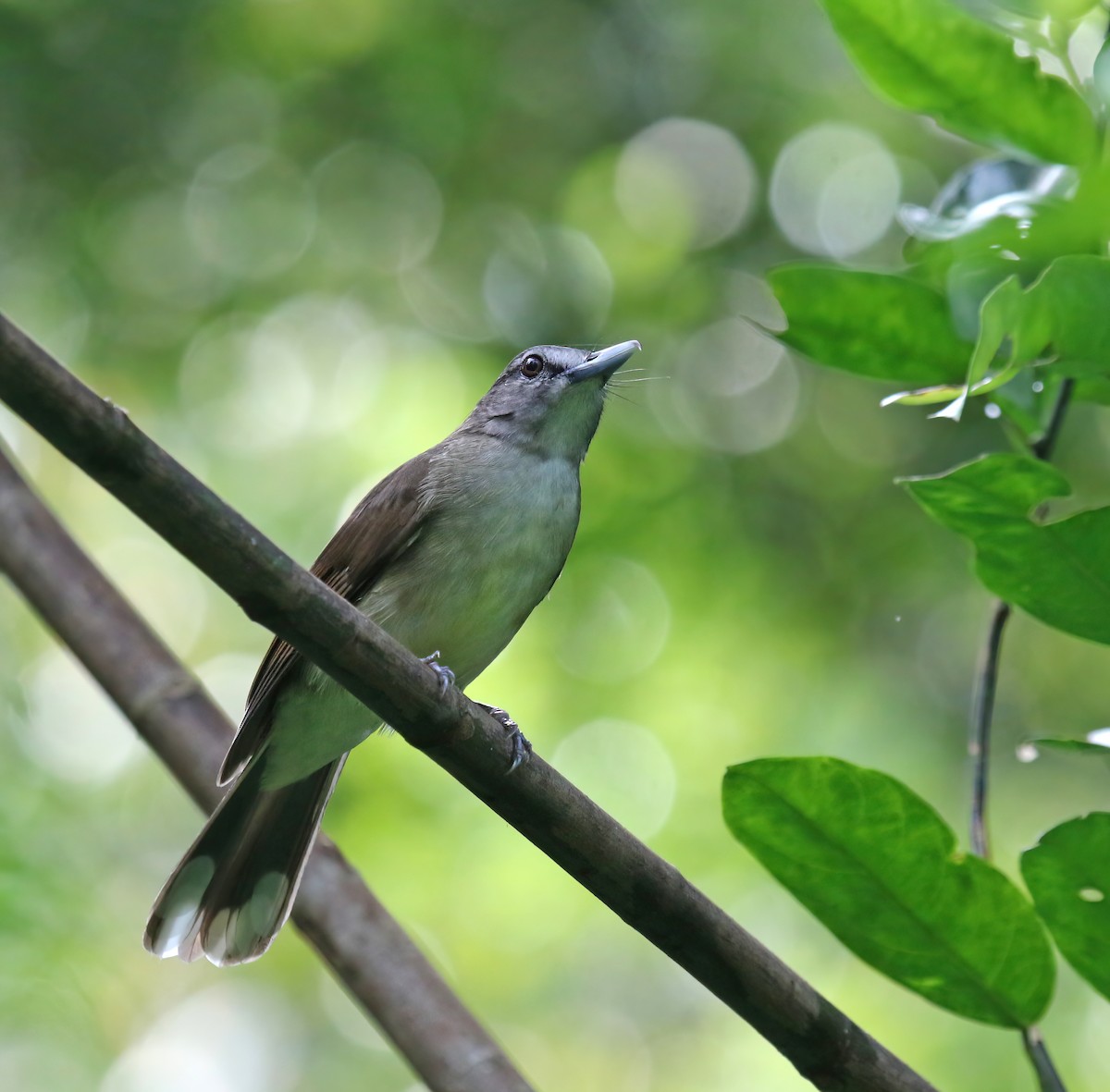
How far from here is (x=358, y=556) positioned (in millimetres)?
3664

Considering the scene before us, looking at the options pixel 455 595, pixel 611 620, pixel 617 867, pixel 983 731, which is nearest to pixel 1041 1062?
pixel 983 731

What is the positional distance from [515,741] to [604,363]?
74.6 inches

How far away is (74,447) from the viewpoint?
1.48m

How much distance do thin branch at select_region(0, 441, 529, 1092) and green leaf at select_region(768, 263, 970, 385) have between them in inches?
60.8

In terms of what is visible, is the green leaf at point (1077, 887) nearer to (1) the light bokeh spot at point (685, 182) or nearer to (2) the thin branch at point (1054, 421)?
(2) the thin branch at point (1054, 421)

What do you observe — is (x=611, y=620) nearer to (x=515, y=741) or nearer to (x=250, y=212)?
(x=250, y=212)

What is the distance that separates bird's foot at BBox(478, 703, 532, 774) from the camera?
200 centimetres

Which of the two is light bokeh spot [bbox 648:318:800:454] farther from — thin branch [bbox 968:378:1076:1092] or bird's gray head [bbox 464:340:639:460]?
thin branch [bbox 968:378:1076:1092]

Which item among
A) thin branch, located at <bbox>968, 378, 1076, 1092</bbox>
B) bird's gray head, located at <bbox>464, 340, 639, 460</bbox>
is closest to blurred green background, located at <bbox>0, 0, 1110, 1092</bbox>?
bird's gray head, located at <bbox>464, 340, 639, 460</bbox>

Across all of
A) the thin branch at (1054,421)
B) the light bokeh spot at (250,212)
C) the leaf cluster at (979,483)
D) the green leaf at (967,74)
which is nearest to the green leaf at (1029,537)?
the leaf cluster at (979,483)

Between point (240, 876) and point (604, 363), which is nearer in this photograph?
point (240, 876)

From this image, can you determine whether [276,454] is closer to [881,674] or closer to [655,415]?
[655,415]

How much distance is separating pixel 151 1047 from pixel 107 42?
4999 mm

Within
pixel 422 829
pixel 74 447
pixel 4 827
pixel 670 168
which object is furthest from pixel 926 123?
pixel 74 447
